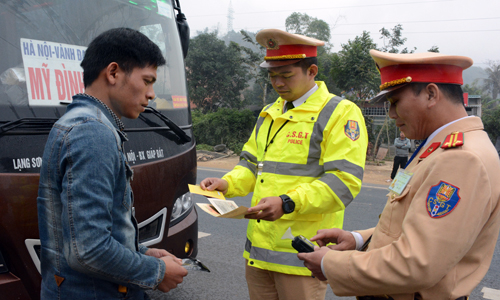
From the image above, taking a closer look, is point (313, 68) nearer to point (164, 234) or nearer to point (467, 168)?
point (467, 168)

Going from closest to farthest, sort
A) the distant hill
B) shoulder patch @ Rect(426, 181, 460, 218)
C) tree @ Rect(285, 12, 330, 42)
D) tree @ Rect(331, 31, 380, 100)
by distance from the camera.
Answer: shoulder patch @ Rect(426, 181, 460, 218), tree @ Rect(331, 31, 380, 100), tree @ Rect(285, 12, 330, 42), the distant hill

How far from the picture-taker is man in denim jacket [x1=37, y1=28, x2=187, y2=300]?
1.24 m

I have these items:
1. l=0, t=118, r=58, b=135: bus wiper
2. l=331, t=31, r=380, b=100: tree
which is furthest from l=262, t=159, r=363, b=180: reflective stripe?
l=331, t=31, r=380, b=100: tree

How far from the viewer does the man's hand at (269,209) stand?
2020mm

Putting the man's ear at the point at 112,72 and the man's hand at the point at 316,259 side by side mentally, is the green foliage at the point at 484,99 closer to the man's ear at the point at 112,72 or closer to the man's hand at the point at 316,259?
the man's hand at the point at 316,259

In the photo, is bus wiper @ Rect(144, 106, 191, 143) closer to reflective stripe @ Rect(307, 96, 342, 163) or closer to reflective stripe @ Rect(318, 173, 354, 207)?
reflective stripe @ Rect(307, 96, 342, 163)

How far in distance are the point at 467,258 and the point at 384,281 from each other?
0.30 metres

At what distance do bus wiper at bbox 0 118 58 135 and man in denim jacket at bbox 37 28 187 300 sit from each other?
0.96m

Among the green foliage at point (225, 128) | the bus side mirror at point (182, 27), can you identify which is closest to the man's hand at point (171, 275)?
the bus side mirror at point (182, 27)

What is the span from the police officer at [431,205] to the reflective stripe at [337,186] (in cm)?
57

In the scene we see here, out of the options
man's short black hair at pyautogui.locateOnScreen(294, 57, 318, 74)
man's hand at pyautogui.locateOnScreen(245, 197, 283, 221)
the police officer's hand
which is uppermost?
man's short black hair at pyautogui.locateOnScreen(294, 57, 318, 74)

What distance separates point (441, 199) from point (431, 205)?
0.12ft

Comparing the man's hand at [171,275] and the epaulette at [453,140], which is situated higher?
the epaulette at [453,140]

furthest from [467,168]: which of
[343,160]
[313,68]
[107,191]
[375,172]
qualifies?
[375,172]
